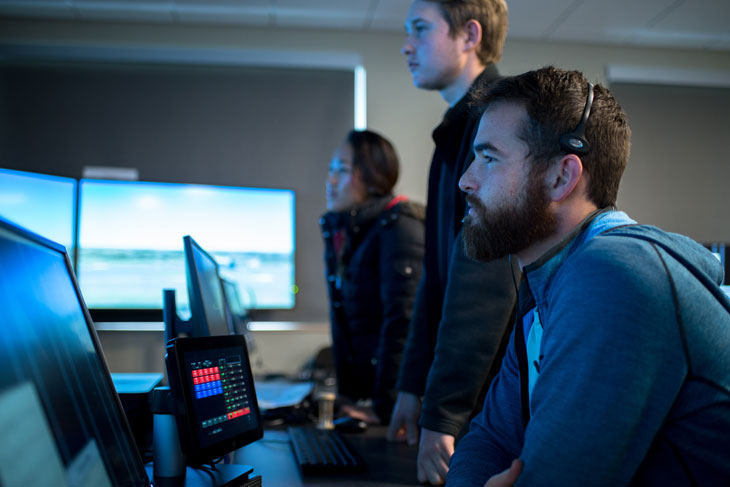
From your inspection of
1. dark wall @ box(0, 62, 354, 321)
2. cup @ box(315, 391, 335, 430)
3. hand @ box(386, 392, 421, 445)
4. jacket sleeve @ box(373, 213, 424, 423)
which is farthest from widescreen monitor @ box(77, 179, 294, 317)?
Result: hand @ box(386, 392, 421, 445)

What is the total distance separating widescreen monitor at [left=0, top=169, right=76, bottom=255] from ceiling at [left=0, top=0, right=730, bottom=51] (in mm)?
1994

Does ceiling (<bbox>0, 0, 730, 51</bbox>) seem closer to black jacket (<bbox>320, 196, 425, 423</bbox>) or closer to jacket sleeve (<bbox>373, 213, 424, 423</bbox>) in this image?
black jacket (<bbox>320, 196, 425, 423</bbox>)

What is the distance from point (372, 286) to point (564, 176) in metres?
1.29

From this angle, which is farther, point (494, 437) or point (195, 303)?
point (195, 303)

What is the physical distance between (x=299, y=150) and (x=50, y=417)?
12.0 ft

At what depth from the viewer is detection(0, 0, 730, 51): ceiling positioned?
3.81 metres

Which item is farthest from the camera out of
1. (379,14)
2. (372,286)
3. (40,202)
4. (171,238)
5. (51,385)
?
(379,14)

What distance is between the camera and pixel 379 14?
397 centimetres

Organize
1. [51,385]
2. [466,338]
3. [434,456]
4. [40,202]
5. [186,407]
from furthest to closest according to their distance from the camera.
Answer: [40,202] → [466,338] → [434,456] → [186,407] → [51,385]

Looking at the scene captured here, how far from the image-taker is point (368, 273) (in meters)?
2.20

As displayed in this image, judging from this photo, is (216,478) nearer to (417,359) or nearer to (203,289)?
(203,289)

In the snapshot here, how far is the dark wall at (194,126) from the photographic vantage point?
13.1ft

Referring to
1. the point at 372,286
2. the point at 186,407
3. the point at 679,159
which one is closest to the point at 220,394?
the point at 186,407

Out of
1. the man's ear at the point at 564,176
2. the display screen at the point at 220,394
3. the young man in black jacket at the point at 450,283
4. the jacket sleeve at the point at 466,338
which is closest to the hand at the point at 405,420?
the young man in black jacket at the point at 450,283
